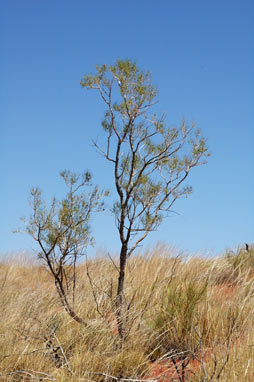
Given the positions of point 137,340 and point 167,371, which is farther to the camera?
point 137,340

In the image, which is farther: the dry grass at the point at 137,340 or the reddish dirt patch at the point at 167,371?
the reddish dirt patch at the point at 167,371

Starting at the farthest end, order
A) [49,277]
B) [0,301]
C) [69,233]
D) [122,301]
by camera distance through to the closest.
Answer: [49,277], [0,301], [69,233], [122,301]

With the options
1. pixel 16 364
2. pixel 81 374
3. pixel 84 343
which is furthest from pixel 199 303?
pixel 16 364

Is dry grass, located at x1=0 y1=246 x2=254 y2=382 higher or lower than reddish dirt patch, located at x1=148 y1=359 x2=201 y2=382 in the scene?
higher

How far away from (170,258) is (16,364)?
21.1 feet

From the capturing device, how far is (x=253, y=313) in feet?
18.4

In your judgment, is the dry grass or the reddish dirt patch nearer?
the dry grass

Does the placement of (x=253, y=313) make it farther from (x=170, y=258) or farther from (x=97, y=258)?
(x=97, y=258)

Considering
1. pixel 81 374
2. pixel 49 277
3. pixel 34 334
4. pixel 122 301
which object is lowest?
pixel 81 374

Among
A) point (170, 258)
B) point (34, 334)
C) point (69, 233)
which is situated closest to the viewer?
point (34, 334)

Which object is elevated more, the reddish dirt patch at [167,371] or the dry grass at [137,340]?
the dry grass at [137,340]

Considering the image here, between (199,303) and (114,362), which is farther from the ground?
(199,303)

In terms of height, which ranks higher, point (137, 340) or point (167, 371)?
point (137, 340)

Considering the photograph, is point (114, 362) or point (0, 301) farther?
point (0, 301)
